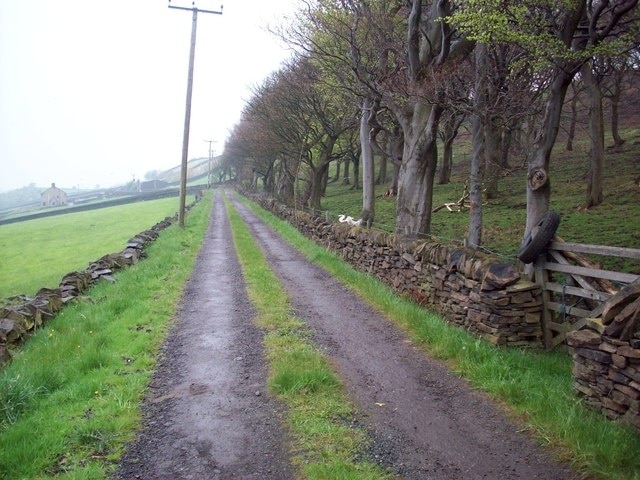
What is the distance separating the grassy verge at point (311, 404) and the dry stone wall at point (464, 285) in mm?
2582

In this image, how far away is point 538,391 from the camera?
5430mm

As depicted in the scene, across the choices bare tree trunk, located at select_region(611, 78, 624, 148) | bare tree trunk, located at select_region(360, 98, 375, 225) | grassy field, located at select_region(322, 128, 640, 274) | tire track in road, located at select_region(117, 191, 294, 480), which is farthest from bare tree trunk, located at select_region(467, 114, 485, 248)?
bare tree trunk, located at select_region(611, 78, 624, 148)

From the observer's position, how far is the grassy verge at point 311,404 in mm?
4242

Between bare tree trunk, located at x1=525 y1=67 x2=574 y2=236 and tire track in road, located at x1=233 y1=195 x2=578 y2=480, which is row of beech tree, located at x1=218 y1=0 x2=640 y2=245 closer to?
bare tree trunk, located at x1=525 y1=67 x2=574 y2=236

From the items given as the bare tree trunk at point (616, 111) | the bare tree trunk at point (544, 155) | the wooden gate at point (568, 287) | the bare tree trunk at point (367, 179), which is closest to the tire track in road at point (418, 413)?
the wooden gate at point (568, 287)

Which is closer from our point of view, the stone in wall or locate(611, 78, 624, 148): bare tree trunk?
the stone in wall

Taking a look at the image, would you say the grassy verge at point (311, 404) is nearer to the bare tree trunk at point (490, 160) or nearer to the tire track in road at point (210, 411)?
the tire track in road at point (210, 411)

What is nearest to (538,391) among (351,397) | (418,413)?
(418,413)

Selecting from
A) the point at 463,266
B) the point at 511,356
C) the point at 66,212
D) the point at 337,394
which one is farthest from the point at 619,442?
the point at 66,212

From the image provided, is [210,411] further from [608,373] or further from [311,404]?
[608,373]

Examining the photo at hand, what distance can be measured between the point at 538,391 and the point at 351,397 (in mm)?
2043

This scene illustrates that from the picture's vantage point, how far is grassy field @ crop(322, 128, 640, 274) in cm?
1289

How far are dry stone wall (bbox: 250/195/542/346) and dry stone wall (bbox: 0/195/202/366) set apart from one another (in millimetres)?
6867

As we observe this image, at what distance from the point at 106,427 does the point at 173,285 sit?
7327mm
